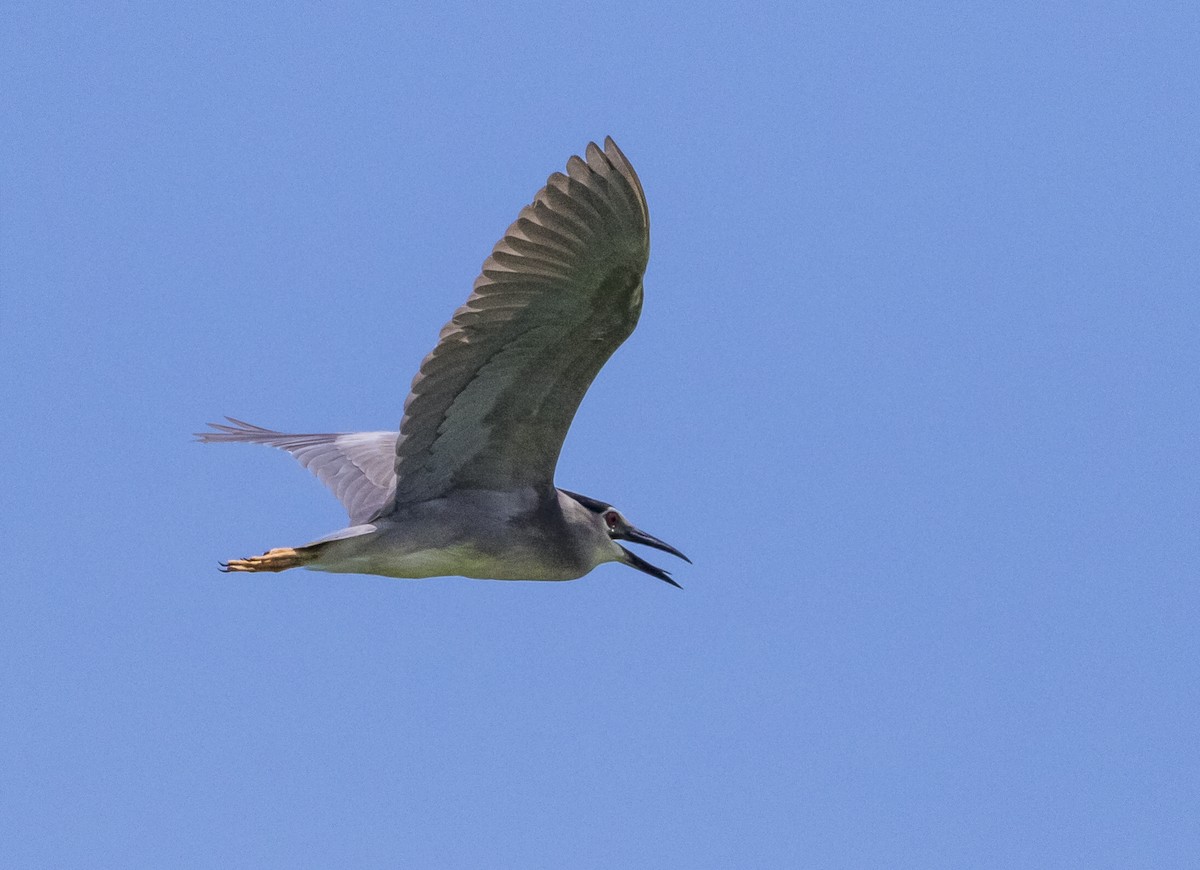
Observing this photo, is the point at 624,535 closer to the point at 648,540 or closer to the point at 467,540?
the point at 648,540

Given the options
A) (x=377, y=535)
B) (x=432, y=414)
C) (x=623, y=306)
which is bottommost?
(x=377, y=535)

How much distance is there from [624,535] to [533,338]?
7.88 ft

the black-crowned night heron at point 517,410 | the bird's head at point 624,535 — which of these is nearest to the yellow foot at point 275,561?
the black-crowned night heron at point 517,410

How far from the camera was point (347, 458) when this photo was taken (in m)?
11.2

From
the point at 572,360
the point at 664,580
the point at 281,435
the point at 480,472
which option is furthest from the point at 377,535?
the point at 281,435

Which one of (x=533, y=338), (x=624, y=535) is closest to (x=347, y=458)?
(x=624, y=535)

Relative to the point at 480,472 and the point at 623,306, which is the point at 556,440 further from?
the point at 623,306

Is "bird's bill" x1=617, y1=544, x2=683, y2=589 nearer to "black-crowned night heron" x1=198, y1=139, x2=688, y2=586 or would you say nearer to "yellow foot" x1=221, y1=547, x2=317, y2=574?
"black-crowned night heron" x1=198, y1=139, x2=688, y2=586

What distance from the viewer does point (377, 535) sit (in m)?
9.16

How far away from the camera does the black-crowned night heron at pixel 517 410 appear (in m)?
8.11

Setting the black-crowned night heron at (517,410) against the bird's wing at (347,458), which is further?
the bird's wing at (347,458)

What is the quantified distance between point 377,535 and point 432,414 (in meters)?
0.85

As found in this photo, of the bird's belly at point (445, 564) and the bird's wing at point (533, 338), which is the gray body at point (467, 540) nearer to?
the bird's belly at point (445, 564)

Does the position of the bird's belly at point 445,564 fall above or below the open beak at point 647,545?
below
